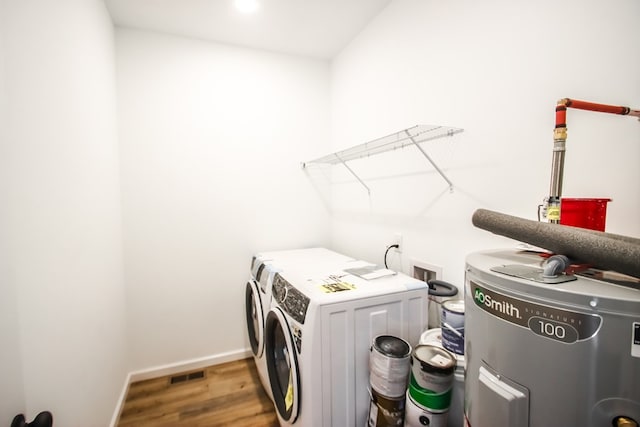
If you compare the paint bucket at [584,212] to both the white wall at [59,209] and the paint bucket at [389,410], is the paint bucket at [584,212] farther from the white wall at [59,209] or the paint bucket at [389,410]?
the white wall at [59,209]

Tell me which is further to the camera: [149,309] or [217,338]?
[217,338]

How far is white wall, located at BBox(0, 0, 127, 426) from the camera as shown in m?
0.88

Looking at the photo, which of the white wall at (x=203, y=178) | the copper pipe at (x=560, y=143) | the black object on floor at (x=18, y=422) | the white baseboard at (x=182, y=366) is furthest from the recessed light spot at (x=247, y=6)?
the white baseboard at (x=182, y=366)

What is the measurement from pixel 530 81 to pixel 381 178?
106 cm

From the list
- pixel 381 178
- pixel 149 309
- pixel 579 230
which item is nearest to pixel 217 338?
pixel 149 309

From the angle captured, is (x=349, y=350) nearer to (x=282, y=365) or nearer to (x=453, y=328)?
(x=453, y=328)

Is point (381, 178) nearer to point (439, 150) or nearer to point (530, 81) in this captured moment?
point (439, 150)

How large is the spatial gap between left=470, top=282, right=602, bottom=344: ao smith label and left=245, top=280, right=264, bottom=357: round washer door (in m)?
1.55

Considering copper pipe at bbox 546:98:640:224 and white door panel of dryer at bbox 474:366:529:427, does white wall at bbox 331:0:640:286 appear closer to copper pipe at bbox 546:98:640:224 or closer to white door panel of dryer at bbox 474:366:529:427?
A: copper pipe at bbox 546:98:640:224

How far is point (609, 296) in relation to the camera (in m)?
0.48

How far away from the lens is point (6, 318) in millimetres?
788

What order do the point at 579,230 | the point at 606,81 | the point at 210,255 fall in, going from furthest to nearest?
the point at 210,255 → the point at 606,81 → the point at 579,230

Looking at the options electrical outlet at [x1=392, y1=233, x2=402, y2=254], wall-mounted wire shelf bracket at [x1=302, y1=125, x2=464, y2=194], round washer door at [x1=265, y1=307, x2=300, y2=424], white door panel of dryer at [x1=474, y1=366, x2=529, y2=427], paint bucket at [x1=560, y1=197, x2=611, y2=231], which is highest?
wall-mounted wire shelf bracket at [x1=302, y1=125, x2=464, y2=194]

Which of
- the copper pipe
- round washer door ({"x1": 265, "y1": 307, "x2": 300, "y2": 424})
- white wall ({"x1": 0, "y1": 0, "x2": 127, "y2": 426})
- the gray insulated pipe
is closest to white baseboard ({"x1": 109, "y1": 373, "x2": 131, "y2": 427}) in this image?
white wall ({"x1": 0, "y1": 0, "x2": 127, "y2": 426})
